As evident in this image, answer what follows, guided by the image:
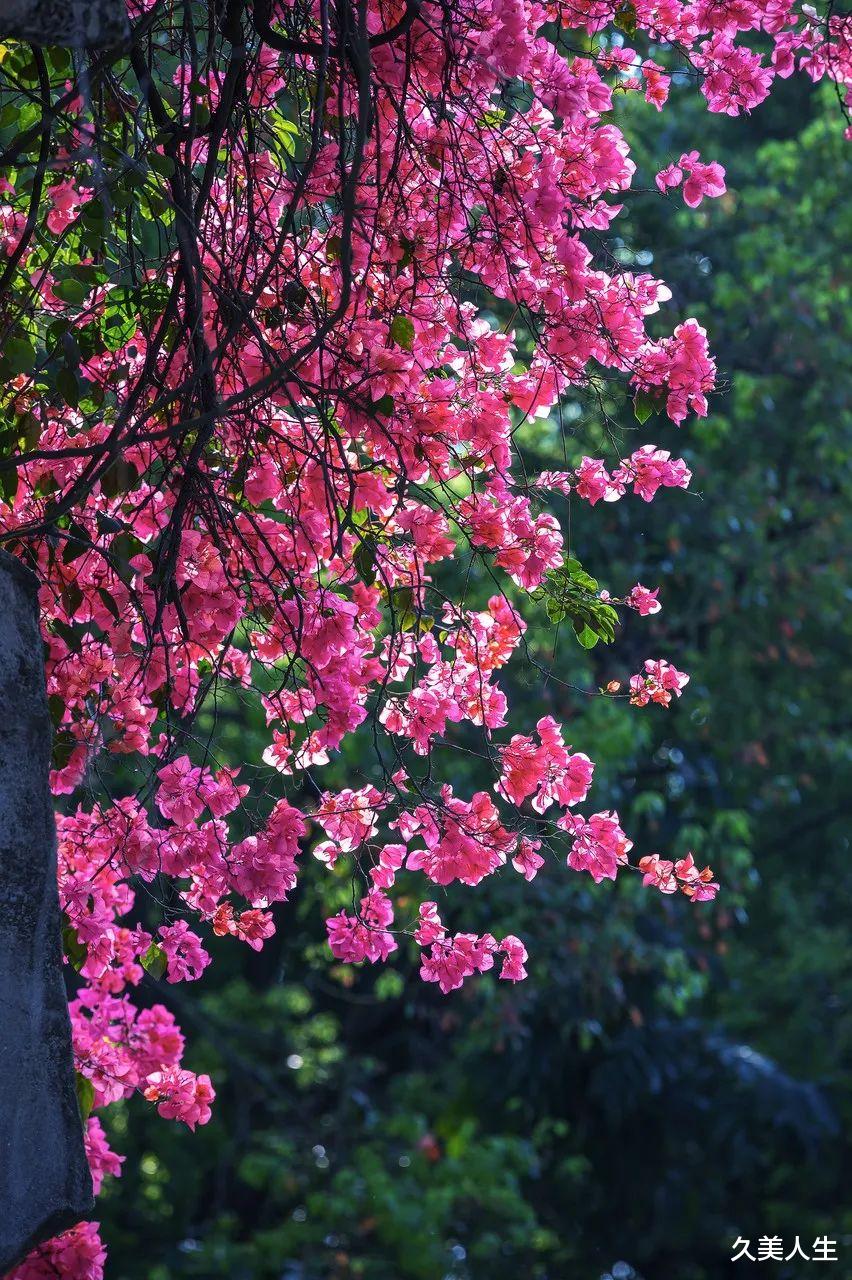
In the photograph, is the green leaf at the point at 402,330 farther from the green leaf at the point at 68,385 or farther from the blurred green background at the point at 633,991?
the blurred green background at the point at 633,991

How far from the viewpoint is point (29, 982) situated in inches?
77.7

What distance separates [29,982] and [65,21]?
1.09 m

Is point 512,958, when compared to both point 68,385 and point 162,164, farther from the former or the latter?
point 162,164

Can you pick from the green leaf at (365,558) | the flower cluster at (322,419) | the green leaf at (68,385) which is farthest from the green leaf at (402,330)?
the green leaf at (68,385)

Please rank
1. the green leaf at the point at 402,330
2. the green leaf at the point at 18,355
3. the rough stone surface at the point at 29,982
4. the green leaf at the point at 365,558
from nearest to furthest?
the rough stone surface at the point at 29,982, the green leaf at the point at 18,355, the green leaf at the point at 402,330, the green leaf at the point at 365,558

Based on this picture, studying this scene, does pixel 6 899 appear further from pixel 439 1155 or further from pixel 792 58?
pixel 439 1155

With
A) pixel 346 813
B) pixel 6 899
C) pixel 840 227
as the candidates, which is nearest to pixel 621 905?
pixel 840 227

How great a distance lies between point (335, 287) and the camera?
2559 mm

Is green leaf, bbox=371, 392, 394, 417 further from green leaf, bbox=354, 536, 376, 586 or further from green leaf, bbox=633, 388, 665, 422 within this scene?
green leaf, bbox=633, 388, 665, 422

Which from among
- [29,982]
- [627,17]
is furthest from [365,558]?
[627,17]

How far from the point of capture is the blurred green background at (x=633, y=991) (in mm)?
8055

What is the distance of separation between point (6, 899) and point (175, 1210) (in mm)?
8441

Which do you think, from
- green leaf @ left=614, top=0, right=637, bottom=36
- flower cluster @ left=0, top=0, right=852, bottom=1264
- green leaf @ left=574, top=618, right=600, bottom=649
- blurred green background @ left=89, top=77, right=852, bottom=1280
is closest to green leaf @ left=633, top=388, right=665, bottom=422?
flower cluster @ left=0, top=0, right=852, bottom=1264

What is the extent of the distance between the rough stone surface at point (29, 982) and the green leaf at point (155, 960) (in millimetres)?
649
